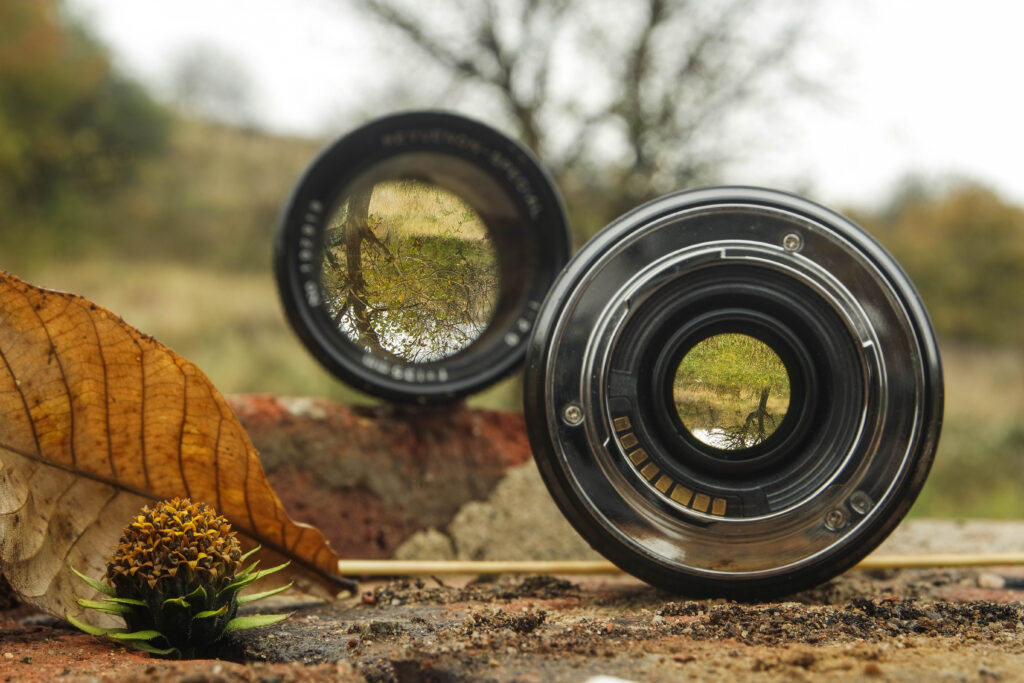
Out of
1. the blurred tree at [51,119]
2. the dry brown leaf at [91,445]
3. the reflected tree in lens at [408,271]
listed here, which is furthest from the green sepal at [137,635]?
the blurred tree at [51,119]

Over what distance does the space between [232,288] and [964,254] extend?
10350 mm

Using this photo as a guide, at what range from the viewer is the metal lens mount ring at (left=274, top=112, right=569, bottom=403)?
1764mm

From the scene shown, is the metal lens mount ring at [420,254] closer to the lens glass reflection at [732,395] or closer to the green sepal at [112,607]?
the lens glass reflection at [732,395]

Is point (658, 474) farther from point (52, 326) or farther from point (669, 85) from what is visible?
point (669, 85)

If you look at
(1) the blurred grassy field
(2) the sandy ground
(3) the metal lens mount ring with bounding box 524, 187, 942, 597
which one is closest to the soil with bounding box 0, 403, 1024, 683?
(2) the sandy ground

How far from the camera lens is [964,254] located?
12.6 meters

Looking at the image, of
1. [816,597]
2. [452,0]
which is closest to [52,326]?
[816,597]

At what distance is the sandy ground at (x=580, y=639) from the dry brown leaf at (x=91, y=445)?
0.48 feet

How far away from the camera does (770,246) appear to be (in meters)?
1.41

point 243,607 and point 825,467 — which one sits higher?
point 825,467

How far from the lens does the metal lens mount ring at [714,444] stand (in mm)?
1397

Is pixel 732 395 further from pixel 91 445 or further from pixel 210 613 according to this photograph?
pixel 91 445

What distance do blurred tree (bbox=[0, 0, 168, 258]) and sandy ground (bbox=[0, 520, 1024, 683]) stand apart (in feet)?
30.7

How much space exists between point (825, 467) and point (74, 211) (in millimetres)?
11509
